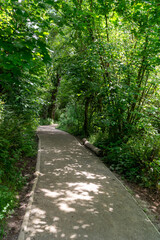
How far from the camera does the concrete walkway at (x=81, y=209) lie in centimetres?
322

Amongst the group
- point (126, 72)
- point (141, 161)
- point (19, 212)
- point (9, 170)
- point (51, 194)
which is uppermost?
point (126, 72)

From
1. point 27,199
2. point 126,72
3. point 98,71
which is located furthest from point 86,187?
point 98,71

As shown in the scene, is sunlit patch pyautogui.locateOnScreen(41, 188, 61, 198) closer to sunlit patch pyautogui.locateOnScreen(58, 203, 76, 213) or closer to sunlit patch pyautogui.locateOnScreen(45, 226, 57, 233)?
sunlit patch pyautogui.locateOnScreen(58, 203, 76, 213)

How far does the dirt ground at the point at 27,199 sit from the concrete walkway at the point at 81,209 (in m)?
0.19

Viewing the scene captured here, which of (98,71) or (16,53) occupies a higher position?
(98,71)

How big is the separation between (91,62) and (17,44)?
17.7 feet

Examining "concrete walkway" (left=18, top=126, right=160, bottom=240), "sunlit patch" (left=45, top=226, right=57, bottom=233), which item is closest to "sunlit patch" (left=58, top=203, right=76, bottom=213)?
"concrete walkway" (left=18, top=126, right=160, bottom=240)

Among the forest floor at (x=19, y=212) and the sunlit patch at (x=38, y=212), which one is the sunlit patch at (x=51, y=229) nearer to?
the sunlit patch at (x=38, y=212)

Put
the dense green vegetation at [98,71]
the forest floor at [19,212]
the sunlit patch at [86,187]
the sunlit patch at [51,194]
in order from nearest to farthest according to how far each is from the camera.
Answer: the forest floor at [19,212] < the dense green vegetation at [98,71] < the sunlit patch at [51,194] < the sunlit patch at [86,187]

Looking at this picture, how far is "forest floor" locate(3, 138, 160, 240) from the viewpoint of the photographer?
10.8 feet

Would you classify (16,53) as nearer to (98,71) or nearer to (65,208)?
(65,208)

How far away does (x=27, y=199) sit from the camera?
4270 mm

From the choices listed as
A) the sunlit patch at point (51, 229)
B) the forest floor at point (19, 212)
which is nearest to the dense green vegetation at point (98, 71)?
the forest floor at point (19, 212)

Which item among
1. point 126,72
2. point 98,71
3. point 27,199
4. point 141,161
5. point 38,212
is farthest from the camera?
point 98,71
